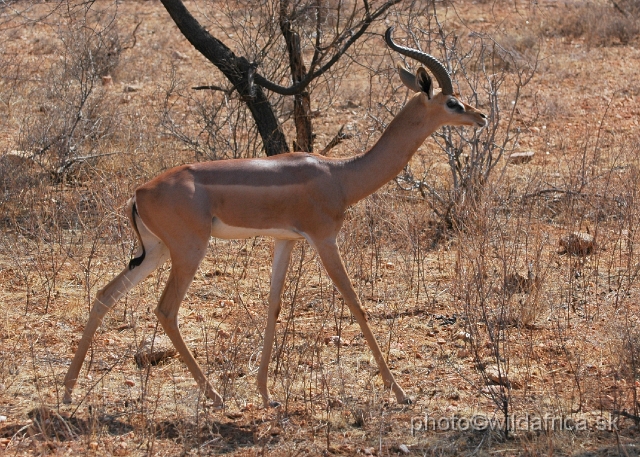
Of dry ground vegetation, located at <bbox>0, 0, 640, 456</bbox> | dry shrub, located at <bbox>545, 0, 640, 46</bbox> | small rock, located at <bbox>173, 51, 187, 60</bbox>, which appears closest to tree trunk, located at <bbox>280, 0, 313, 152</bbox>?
dry ground vegetation, located at <bbox>0, 0, 640, 456</bbox>

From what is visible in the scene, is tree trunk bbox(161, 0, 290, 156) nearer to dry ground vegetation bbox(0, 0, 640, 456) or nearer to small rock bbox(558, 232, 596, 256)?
dry ground vegetation bbox(0, 0, 640, 456)

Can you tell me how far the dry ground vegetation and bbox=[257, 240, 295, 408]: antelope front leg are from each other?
13 centimetres

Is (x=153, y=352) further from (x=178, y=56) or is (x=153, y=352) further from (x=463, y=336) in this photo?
(x=178, y=56)

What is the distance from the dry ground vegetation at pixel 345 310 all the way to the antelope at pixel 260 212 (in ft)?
1.01

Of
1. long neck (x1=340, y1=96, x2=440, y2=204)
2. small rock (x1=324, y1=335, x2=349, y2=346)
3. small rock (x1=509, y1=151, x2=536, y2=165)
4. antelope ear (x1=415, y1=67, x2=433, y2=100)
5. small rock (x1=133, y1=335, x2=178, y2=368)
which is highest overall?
small rock (x1=509, y1=151, x2=536, y2=165)

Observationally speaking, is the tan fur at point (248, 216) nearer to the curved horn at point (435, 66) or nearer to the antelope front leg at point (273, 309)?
the antelope front leg at point (273, 309)

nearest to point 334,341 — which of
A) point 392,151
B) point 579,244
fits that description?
point 392,151

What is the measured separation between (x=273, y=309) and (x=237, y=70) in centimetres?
410

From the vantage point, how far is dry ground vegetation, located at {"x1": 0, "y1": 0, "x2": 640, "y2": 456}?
4.93 m

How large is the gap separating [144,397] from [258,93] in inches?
193

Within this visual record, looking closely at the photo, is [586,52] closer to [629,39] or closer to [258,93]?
[629,39]

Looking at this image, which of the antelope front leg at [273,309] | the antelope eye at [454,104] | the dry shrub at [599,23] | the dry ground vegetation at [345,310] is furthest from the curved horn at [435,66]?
the dry shrub at [599,23]

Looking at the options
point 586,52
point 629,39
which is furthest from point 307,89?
point 629,39

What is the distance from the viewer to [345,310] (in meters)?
7.03
